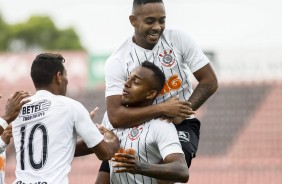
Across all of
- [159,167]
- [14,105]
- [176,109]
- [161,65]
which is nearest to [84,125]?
[14,105]

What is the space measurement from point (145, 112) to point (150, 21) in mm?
740

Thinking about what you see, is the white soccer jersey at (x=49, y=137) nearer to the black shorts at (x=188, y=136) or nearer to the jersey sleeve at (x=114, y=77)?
the jersey sleeve at (x=114, y=77)

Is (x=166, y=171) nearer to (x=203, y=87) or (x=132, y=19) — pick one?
(x=203, y=87)

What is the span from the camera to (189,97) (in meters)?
7.44

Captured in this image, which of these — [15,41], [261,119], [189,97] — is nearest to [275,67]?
[261,119]

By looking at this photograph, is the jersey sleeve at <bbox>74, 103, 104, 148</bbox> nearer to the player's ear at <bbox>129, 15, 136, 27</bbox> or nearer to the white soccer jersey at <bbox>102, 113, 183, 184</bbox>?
the white soccer jersey at <bbox>102, 113, 183, 184</bbox>

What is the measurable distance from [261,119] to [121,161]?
20403mm

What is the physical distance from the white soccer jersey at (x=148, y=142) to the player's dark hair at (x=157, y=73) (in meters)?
0.29

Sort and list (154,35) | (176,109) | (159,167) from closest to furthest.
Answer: (159,167) → (176,109) → (154,35)

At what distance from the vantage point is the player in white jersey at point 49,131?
6.70m

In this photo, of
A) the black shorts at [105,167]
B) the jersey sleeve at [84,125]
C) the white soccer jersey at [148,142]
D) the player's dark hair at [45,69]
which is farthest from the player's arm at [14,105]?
the black shorts at [105,167]

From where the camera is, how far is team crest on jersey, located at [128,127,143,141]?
7.17 m

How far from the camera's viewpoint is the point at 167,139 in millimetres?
6930

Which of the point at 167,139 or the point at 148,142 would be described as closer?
the point at 167,139
